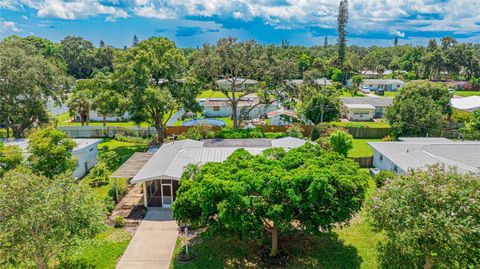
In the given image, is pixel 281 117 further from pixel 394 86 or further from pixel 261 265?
pixel 394 86

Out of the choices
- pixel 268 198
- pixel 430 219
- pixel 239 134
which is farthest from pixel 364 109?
pixel 430 219

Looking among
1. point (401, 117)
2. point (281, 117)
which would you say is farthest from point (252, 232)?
point (281, 117)

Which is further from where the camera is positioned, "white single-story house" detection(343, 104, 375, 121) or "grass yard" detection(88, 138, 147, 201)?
"white single-story house" detection(343, 104, 375, 121)

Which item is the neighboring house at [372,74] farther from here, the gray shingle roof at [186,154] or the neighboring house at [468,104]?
the gray shingle roof at [186,154]

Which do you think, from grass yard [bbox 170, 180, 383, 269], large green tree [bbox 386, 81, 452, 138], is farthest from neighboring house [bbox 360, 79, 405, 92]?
grass yard [bbox 170, 180, 383, 269]

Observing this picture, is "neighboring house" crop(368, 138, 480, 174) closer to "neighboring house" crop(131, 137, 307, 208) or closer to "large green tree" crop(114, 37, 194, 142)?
"neighboring house" crop(131, 137, 307, 208)
